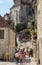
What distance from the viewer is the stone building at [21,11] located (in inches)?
3767

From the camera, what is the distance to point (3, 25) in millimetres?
31016

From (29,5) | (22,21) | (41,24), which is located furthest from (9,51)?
(29,5)

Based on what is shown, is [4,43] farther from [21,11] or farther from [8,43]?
[21,11]

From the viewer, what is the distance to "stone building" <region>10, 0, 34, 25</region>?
314 feet

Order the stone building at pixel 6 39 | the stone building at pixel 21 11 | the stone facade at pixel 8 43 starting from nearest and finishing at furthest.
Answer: the stone facade at pixel 8 43 → the stone building at pixel 6 39 → the stone building at pixel 21 11

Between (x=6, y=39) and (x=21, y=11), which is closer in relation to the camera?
(x=6, y=39)

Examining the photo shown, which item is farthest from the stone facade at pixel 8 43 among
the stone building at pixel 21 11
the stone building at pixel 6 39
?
the stone building at pixel 21 11

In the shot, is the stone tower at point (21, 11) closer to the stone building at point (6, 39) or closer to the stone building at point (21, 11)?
the stone building at point (21, 11)

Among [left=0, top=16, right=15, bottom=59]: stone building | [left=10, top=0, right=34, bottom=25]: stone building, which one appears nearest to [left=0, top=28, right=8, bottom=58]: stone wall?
[left=0, top=16, right=15, bottom=59]: stone building

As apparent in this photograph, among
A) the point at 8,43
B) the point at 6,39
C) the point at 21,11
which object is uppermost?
the point at 21,11

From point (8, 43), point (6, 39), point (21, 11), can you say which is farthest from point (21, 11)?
point (8, 43)

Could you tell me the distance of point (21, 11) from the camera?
97375 mm

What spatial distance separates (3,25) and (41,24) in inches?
517

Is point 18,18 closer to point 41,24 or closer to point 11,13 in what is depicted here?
point 11,13
